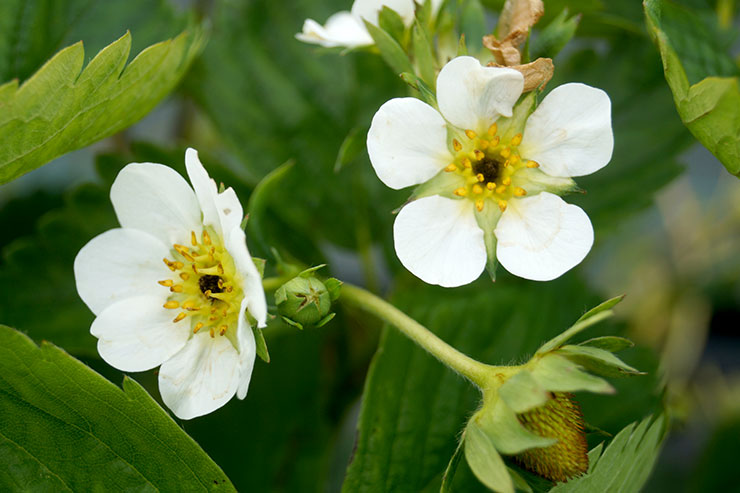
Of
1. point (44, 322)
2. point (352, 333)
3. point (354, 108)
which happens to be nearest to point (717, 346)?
point (352, 333)

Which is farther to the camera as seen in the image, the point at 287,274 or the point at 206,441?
the point at 206,441

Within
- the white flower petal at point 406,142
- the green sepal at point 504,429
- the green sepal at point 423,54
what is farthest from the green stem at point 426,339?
the green sepal at point 423,54

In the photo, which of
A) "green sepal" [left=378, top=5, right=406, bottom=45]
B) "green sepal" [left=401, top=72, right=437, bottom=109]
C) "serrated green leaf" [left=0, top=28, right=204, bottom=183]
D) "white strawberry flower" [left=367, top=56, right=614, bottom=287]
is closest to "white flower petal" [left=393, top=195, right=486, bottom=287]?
"white strawberry flower" [left=367, top=56, right=614, bottom=287]

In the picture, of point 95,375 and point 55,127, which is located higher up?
point 55,127

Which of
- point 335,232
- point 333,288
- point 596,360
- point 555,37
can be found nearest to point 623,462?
point 596,360

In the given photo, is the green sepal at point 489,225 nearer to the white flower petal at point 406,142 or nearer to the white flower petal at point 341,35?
the white flower petal at point 406,142

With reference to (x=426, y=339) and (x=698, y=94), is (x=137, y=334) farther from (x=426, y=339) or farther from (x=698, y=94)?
(x=698, y=94)

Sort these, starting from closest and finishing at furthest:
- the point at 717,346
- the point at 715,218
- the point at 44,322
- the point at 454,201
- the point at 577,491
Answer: the point at 577,491
the point at 454,201
the point at 44,322
the point at 715,218
the point at 717,346

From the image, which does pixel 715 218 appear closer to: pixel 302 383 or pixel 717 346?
pixel 717 346
